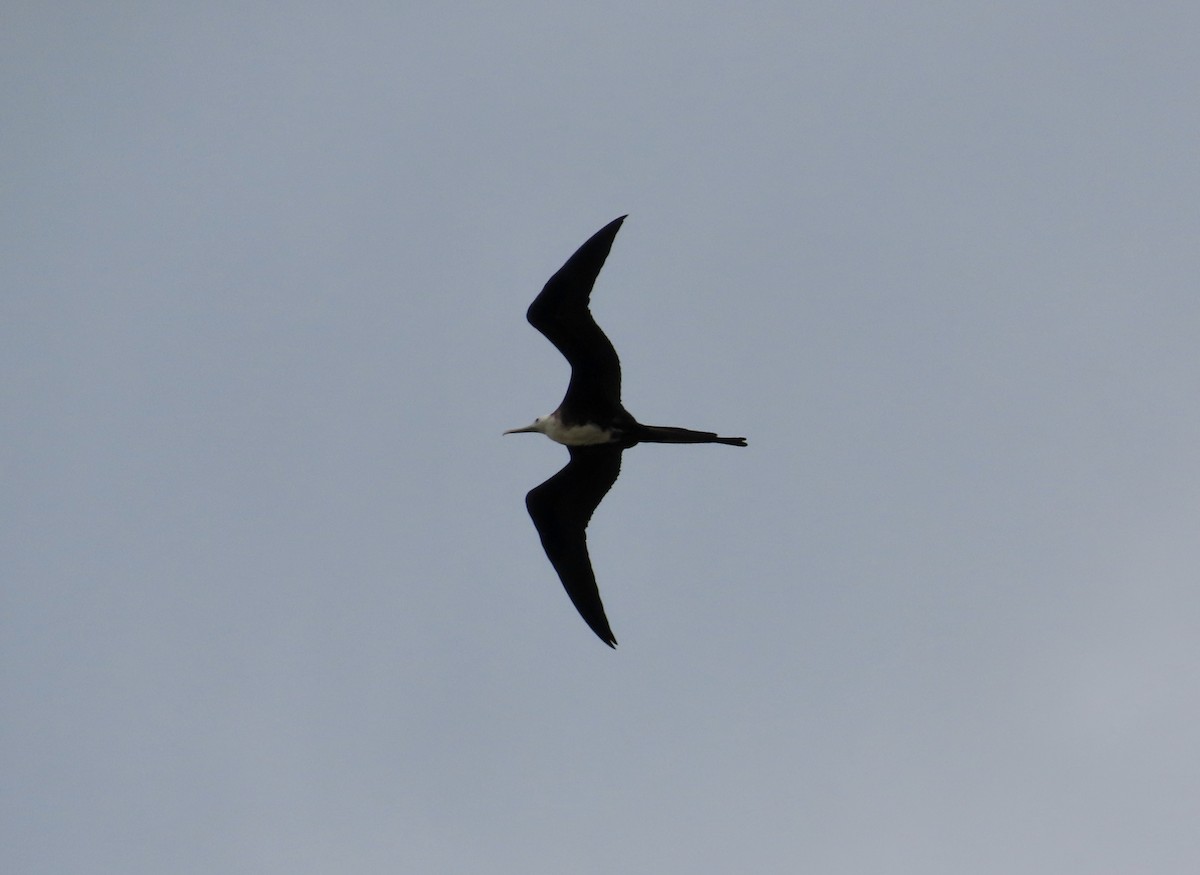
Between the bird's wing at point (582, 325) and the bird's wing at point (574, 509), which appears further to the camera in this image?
the bird's wing at point (574, 509)

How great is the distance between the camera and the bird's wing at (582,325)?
12914 mm

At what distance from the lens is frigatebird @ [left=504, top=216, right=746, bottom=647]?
42.8 ft

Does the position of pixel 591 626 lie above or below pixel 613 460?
below

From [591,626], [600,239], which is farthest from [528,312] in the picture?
[591,626]

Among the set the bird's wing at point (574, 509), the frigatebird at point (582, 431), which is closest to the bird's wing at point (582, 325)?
the frigatebird at point (582, 431)

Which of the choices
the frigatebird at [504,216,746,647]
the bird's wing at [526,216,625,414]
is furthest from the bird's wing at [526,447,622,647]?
the bird's wing at [526,216,625,414]

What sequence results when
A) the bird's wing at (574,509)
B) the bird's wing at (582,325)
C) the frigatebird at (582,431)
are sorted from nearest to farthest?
the bird's wing at (582,325), the frigatebird at (582,431), the bird's wing at (574,509)

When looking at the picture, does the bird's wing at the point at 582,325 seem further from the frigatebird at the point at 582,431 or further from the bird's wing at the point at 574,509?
the bird's wing at the point at 574,509

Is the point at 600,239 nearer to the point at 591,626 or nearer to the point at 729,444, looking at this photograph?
the point at 729,444

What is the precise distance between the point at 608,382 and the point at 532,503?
152 centimetres

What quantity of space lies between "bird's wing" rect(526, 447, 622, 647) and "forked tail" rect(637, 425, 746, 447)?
640 mm

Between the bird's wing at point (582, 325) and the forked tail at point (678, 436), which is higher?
the bird's wing at point (582, 325)

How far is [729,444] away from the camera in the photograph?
529 inches

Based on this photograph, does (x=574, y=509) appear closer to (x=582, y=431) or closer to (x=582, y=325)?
(x=582, y=431)
